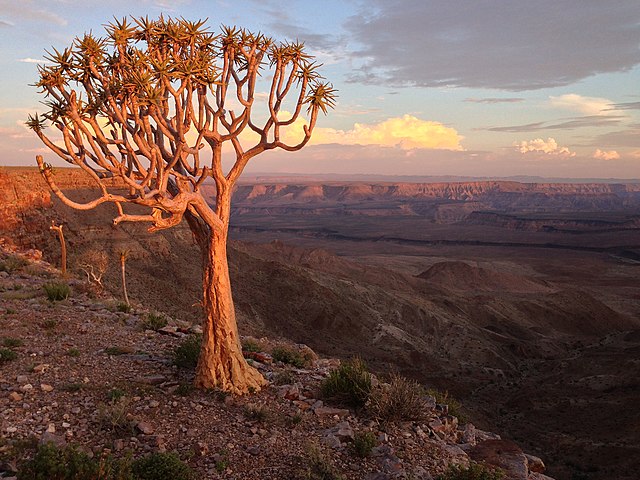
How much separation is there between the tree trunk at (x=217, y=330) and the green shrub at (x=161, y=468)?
2.41m

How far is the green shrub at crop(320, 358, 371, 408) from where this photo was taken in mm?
8656

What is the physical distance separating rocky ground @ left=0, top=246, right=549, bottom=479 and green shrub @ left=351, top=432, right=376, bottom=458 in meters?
0.08

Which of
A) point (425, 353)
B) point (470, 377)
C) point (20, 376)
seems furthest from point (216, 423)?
point (425, 353)

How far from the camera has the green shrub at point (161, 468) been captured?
568 centimetres

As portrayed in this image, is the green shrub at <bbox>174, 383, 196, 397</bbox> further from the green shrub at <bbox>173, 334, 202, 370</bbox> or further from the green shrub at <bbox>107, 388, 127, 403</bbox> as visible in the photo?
the green shrub at <bbox>173, 334, 202, 370</bbox>

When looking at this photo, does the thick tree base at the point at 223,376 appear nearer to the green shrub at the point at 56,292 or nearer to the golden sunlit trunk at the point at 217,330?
the golden sunlit trunk at the point at 217,330

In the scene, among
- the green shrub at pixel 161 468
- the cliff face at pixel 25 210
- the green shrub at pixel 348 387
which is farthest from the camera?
the cliff face at pixel 25 210

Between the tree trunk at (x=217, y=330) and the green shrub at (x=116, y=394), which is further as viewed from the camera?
the tree trunk at (x=217, y=330)

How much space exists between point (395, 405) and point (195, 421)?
11.4 feet

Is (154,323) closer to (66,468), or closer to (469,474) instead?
(66,468)

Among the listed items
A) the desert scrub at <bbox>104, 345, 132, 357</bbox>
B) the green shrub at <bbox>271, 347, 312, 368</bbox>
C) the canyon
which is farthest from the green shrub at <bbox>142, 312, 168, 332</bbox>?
the green shrub at <bbox>271, 347, 312, 368</bbox>

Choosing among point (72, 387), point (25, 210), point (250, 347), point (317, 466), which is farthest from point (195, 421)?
point (25, 210)

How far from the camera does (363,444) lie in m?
6.97

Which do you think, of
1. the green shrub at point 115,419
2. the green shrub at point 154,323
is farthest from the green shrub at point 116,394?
the green shrub at point 154,323
